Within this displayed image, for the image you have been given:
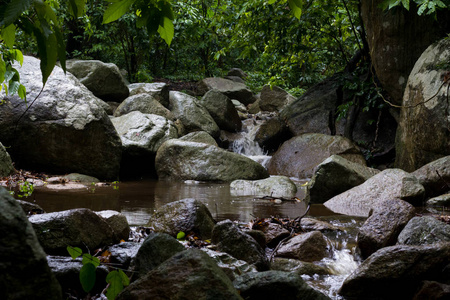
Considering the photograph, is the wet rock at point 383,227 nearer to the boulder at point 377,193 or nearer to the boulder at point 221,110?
the boulder at point 377,193

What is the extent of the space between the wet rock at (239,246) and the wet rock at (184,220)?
1.44 ft

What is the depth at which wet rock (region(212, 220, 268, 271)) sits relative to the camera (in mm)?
3088

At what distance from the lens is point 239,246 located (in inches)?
124

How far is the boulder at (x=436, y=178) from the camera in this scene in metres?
5.46

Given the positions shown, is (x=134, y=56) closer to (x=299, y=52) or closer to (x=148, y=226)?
(x=299, y=52)

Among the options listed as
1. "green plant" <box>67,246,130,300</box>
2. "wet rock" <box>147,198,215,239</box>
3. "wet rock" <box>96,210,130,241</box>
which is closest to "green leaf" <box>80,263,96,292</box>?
"green plant" <box>67,246,130,300</box>

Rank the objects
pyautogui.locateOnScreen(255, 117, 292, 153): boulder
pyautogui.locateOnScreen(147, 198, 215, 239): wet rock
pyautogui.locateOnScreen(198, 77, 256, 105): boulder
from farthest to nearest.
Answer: pyautogui.locateOnScreen(198, 77, 256, 105): boulder → pyautogui.locateOnScreen(255, 117, 292, 153): boulder → pyautogui.locateOnScreen(147, 198, 215, 239): wet rock

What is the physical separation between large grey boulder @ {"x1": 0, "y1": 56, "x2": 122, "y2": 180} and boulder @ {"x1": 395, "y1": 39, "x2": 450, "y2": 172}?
5.23m

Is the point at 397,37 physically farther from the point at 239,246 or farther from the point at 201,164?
the point at 239,246

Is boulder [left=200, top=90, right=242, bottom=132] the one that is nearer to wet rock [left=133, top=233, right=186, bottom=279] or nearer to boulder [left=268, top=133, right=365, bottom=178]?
boulder [left=268, top=133, right=365, bottom=178]

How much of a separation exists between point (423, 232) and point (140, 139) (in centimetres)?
656

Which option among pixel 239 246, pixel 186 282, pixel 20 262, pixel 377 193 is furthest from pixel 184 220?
pixel 377 193

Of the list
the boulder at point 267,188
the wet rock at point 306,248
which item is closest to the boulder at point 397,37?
the boulder at point 267,188

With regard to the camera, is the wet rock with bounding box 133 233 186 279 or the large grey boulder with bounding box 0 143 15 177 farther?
the large grey boulder with bounding box 0 143 15 177
